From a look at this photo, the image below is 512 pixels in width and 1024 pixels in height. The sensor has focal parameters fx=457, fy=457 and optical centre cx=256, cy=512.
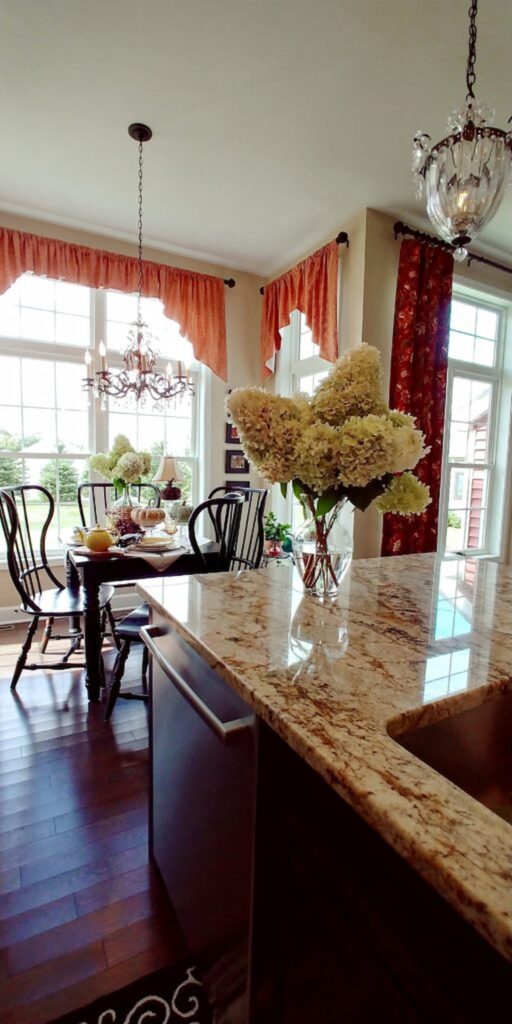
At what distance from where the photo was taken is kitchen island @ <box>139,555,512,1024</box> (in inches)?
15.5

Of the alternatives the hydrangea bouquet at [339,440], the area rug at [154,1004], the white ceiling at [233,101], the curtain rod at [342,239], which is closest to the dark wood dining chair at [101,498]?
the white ceiling at [233,101]

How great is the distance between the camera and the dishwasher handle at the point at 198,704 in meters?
0.68

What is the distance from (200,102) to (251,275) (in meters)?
1.90

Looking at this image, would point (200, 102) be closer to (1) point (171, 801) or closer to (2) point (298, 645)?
(2) point (298, 645)

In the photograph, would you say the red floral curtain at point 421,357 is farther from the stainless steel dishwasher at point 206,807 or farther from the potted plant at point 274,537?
the stainless steel dishwasher at point 206,807

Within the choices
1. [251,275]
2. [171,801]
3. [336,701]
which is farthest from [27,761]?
[251,275]

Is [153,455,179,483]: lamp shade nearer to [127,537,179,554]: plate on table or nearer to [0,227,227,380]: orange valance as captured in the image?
[127,537,179,554]: plate on table

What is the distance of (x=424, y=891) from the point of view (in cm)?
43

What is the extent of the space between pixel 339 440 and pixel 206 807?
77 centimetres

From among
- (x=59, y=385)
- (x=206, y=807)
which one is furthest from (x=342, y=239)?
(x=206, y=807)

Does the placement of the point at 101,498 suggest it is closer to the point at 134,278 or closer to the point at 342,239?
the point at 134,278

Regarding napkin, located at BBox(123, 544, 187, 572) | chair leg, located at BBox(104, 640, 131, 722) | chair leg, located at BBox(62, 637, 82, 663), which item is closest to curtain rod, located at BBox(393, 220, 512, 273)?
napkin, located at BBox(123, 544, 187, 572)

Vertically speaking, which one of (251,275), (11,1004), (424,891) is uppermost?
(251,275)

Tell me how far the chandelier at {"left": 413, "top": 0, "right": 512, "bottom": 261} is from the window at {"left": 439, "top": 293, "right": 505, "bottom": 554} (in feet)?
8.23
